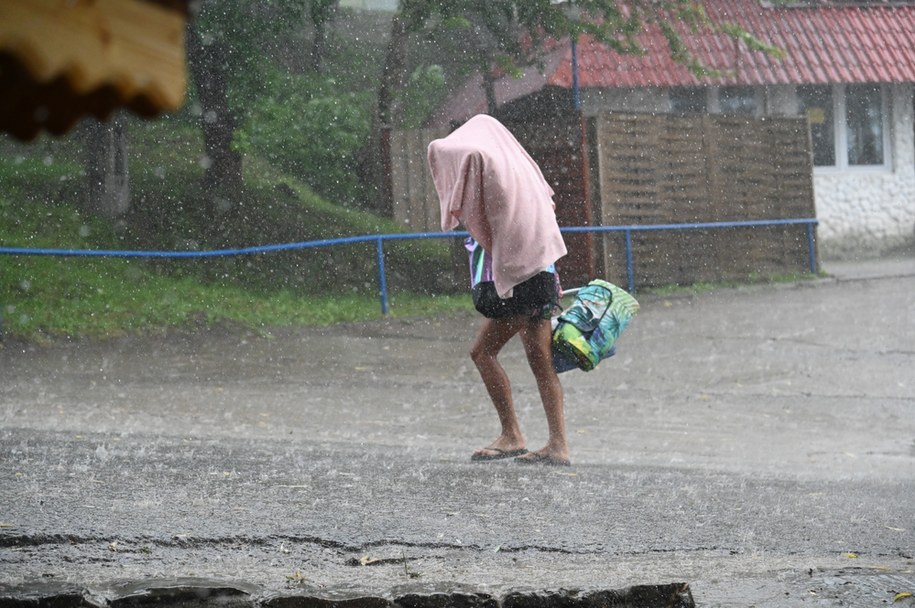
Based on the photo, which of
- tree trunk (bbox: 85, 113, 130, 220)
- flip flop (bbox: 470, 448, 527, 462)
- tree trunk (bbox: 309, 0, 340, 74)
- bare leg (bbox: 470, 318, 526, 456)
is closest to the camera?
bare leg (bbox: 470, 318, 526, 456)

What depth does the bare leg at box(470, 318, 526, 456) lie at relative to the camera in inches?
242

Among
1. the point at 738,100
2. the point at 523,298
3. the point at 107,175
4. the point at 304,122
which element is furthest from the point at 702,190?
the point at 523,298

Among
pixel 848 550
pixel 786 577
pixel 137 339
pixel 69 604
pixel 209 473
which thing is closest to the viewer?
pixel 69 604

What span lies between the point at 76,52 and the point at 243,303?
42.1 feet

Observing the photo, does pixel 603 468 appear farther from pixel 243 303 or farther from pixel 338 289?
pixel 338 289

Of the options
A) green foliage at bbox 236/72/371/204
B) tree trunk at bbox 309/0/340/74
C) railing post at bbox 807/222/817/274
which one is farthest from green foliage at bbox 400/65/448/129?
railing post at bbox 807/222/817/274

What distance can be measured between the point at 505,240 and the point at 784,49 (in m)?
14.9

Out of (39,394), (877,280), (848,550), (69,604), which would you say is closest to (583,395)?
(39,394)

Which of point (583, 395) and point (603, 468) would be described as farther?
point (583, 395)

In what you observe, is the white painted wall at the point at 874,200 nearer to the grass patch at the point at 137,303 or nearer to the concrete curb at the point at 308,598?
the grass patch at the point at 137,303

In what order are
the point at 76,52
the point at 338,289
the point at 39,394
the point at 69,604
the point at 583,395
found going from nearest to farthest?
the point at 76,52 < the point at 69,604 < the point at 39,394 < the point at 583,395 < the point at 338,289

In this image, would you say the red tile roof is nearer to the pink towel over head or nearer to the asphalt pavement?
the asphalt pavement

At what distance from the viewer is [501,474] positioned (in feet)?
19.4

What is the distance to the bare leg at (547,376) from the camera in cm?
616
